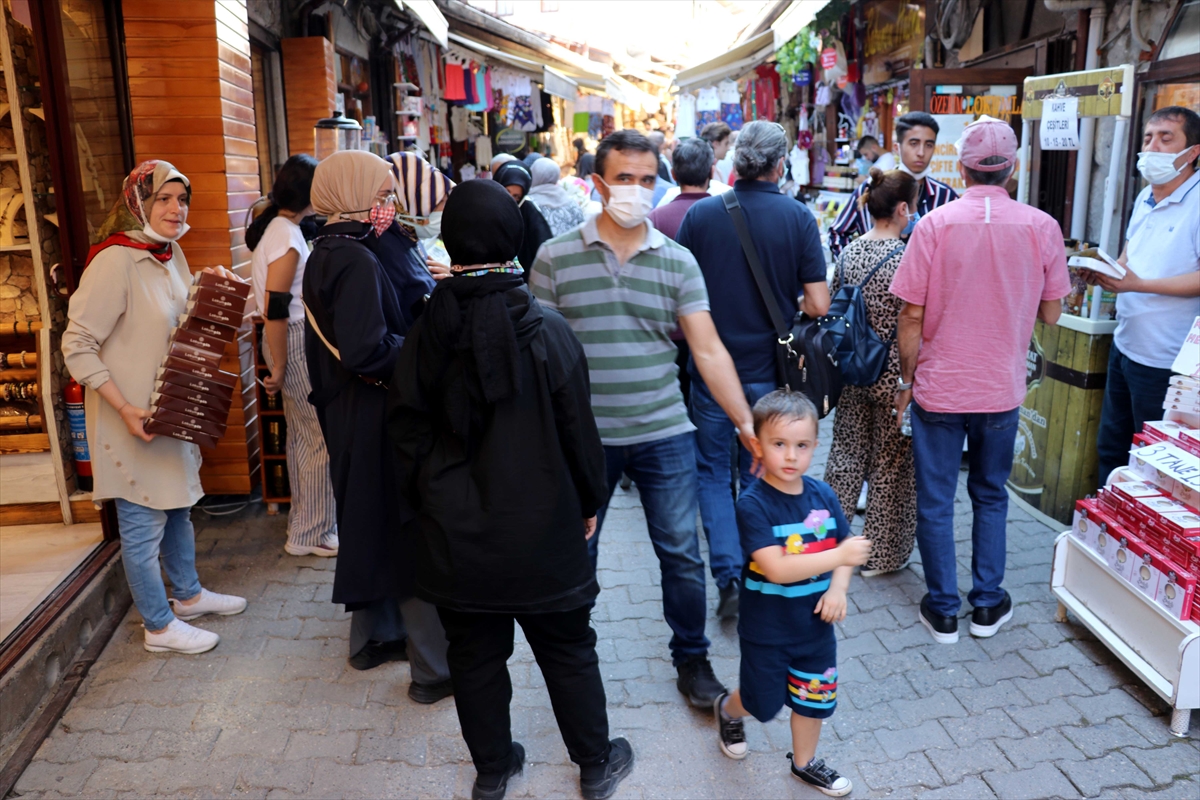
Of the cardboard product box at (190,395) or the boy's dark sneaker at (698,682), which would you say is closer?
the boy's dark sneaker at (698,682)

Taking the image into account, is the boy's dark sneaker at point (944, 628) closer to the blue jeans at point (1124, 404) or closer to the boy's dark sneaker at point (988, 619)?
the boy's dark sneaker at point (988, 619)

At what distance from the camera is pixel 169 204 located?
347 centimetres

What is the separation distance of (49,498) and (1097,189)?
651cm

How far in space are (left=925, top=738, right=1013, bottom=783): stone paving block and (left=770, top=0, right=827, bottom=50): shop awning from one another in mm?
6613

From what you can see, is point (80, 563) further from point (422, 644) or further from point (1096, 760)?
point (1096, 760)

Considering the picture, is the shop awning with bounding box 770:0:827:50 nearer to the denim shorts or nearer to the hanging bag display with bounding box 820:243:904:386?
the hanging bag display with bounding box 820:243:904:386

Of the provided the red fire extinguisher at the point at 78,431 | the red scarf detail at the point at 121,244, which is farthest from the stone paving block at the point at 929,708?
the red fire extinguisher at the point at 78,431

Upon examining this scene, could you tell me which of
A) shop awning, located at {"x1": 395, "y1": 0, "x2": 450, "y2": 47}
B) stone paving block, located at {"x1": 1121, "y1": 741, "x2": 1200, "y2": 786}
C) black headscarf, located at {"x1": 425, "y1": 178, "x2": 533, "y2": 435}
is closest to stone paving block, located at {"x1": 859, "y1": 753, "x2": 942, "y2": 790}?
stone paving block, located at {"x1": 1121, "y1": 741, "x2": 1200, "y2": 786}

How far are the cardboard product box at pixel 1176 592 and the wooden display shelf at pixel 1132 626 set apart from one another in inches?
1.0

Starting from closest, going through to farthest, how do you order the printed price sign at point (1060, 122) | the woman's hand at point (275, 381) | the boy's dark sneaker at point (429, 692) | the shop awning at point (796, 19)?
the boy's dark sneaker at point (429, 692) → the woman's hand at point (275, 381) → the printed price sign at point (1060, 122) → the shop awning at point (796, 19)

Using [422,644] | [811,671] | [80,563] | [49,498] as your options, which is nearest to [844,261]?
[811,671]

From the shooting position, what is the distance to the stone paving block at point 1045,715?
3203mm

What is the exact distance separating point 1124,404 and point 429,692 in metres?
3.34

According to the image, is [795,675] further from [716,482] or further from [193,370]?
[193,370]
